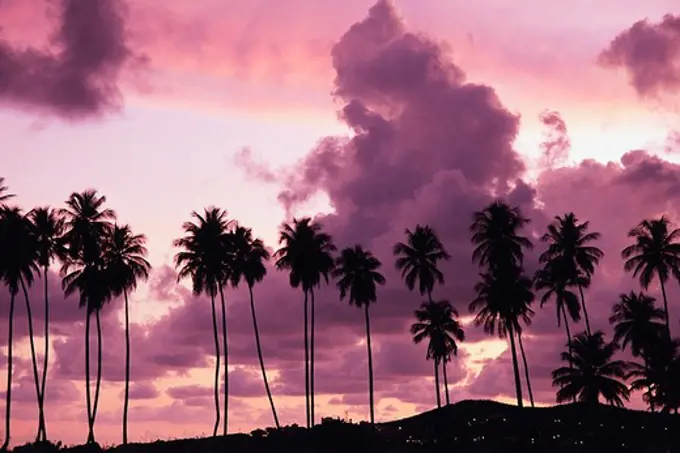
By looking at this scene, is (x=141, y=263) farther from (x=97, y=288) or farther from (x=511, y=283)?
(x=511, y=283)

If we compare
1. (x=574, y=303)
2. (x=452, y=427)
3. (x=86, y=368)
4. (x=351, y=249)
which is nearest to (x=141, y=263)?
(x=86, y=368)

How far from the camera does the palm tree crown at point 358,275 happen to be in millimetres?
105562

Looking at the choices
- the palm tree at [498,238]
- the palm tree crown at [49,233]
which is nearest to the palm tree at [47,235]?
the palm tree crown at [49,233]

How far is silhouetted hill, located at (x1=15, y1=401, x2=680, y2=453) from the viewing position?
3610 inches

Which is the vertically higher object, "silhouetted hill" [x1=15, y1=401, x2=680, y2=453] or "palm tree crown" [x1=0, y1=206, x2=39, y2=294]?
"palm tree crown" [x1=0, y1=206, x2=39, y2=294]

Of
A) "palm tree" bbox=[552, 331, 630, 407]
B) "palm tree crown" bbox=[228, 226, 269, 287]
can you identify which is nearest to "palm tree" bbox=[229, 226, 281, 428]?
"palm tree crown" bbox=[228, 226, 269, 287]

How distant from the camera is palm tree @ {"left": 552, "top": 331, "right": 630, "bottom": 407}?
101000 millimetres

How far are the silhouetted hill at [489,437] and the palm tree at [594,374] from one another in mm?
2215

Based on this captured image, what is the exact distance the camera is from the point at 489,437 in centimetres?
9825

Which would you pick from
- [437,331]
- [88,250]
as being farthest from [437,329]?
[88,250]

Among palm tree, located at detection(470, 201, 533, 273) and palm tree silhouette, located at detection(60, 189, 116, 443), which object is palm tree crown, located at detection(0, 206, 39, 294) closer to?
palm tree silhouette, located at detection(60, 189, 116, 443)

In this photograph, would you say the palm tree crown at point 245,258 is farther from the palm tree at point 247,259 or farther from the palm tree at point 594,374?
the palm tree at point 594,374

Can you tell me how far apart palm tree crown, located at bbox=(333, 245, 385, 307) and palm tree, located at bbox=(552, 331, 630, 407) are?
2152 cm

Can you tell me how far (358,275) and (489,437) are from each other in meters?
21.4
